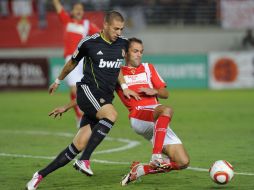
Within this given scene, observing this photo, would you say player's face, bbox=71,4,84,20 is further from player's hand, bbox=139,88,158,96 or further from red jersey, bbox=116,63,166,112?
player's hand, bbox=139,88,158,96

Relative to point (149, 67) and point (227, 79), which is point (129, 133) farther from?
point (227, 79)

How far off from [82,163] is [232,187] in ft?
6.34

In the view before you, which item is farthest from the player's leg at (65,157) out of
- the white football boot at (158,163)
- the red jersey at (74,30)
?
the red jersey at (74,30)

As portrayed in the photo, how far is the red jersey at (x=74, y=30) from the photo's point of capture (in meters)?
14.5

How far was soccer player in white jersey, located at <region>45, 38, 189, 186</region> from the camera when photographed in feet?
26.2

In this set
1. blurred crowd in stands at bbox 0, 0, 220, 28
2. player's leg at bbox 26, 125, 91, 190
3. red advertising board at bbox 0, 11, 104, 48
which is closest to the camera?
player's leg at bbox 26, 125, 91, 190

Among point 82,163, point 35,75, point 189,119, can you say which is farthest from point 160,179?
point 35,75

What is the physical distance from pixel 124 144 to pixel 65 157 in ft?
14.0

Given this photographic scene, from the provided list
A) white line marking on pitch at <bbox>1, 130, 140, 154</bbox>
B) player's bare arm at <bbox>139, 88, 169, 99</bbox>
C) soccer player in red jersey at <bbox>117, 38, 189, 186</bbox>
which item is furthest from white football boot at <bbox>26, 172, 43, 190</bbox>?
white line marking on pitch at <bbox>1, 130, 140, 154</bbox>

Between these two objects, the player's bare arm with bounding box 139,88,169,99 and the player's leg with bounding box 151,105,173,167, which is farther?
the player's bare arm with bounding box 139,88,169,99

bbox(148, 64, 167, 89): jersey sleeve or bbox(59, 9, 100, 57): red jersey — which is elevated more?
bbox(148, 64, 167, 89): jersey sleeve

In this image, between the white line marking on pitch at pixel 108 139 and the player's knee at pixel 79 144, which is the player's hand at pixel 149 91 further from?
the white line marking on pitch at pixel 108 139

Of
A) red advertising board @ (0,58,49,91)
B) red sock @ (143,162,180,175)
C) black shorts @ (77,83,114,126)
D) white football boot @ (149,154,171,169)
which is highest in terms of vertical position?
black shorts @ (77,83,114,126)

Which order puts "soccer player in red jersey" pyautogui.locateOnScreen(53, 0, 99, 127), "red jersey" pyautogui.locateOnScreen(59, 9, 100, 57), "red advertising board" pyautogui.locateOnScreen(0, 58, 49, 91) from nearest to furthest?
1. "soccer player in red jersey" pyautogui.locateOnScreen(53, 0, 99, 127)
2. "red jersey" pyautogui.locateOnScreen(59, 9, 100, 57)
3. "red advertising board" pyautogui.locateOnScreen(0, 58, 49, 91)
